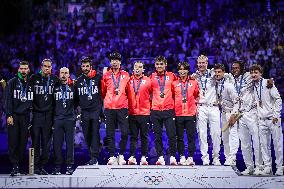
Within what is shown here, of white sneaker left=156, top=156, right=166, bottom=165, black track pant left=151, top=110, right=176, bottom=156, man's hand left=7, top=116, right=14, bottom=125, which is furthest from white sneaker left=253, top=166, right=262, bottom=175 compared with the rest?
man's hand left=7, top=116, right=14, bottom=125

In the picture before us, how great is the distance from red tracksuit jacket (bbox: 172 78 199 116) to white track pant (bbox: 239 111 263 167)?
3.07 feet

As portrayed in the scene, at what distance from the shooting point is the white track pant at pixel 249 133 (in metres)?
7.86

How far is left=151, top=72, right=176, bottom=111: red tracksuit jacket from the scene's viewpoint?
26.1 ft

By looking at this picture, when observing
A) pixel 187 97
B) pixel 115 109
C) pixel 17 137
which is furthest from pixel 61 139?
pixel 187 97

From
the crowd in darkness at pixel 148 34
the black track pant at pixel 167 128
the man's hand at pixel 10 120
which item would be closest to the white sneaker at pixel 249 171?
the black track pant at pixel 167 128

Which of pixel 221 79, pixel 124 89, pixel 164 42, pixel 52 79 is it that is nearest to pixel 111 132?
pixel 124 89

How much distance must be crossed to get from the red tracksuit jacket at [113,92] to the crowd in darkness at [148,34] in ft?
23.9

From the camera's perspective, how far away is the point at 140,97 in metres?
8.04

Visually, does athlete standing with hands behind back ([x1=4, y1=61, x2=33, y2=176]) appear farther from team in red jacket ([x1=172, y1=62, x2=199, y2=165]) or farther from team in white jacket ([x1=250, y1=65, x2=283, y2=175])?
team in white jacket ([x1=250, y1=65, x2=283, y2=175])

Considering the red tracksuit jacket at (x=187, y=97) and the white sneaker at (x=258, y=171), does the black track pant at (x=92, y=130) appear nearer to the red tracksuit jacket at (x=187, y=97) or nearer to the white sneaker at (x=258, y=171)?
the red tracksuit jacket at (x=187, y=97)

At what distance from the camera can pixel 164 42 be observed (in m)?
17.5

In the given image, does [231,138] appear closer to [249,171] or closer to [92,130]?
[249,171]

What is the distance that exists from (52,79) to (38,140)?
114 centimetres

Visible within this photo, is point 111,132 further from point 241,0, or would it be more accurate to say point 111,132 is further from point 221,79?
point 241,0
